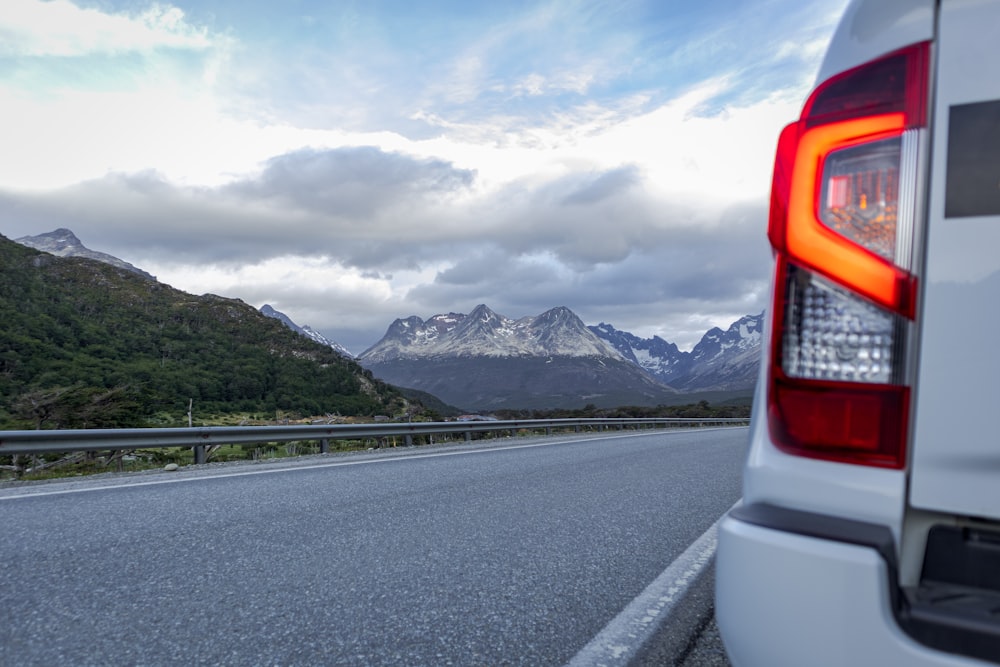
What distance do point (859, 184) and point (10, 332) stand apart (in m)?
74.6

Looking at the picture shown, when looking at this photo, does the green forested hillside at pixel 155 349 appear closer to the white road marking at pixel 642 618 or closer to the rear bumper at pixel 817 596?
the white road marking at pixel 642 618

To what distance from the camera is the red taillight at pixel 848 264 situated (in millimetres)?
1261

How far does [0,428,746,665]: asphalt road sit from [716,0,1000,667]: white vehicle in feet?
4.72

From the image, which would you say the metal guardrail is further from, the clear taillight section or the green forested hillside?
the green forested hillside

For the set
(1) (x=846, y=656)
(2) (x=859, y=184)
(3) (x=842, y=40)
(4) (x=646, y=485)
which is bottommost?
(4) (x=646, y=485)

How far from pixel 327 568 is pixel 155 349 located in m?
79.0

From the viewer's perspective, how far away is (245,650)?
8.10 ft

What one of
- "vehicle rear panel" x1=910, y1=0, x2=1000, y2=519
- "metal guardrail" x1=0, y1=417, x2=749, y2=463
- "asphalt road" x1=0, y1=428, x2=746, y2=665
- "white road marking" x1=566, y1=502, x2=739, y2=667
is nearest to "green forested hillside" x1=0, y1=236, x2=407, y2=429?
"metal guardrail" x1=0, y1=417, x2=749, y2=463

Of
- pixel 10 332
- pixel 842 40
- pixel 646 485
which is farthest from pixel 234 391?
pixel 842 40

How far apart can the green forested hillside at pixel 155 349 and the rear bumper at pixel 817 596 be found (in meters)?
52.5

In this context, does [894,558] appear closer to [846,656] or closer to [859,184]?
[846,656]

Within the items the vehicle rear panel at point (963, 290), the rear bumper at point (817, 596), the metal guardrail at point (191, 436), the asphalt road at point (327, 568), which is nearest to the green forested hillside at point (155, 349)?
the metal guardrail at point (191, 436)

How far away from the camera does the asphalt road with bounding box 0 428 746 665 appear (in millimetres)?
2549

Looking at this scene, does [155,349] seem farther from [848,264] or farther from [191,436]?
[848,264]
